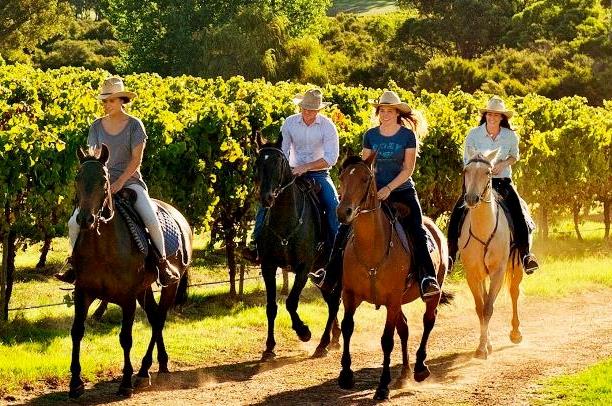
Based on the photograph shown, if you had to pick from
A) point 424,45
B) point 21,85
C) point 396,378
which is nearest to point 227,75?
point 424,45

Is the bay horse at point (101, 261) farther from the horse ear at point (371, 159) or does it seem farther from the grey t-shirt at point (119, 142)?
the horse ear at point (371, 159)

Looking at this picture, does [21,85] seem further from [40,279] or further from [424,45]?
[424,45]

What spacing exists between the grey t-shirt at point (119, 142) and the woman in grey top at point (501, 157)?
4586 mm

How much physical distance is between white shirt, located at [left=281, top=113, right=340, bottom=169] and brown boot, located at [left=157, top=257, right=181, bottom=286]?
8.33 ft

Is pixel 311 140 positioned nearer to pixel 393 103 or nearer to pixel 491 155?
pixel 393 103

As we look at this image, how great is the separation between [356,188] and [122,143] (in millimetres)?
2576

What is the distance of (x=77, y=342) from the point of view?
11312mm

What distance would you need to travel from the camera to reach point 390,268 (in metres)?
11.7

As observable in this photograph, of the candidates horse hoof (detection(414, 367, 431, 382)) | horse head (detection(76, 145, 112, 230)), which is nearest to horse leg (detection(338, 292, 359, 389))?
horse hoof (detection(414, 367, 431, 382))

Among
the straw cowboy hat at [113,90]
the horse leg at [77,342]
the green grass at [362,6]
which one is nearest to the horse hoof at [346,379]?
the horse leg at [77,342]

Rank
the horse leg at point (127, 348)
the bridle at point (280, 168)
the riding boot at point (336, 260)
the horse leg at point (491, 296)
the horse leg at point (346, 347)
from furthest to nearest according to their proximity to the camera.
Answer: the horse leg at point (491, 296) < the bridle at point (280, 168) < the riding boot at point (336, 260) < the horse leg at point (346, 347) < the horse leg at point (127, 348)

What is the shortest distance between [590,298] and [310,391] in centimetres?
1008

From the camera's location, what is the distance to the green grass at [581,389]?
11375 mm

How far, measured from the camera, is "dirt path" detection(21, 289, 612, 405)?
1156 centimetres
